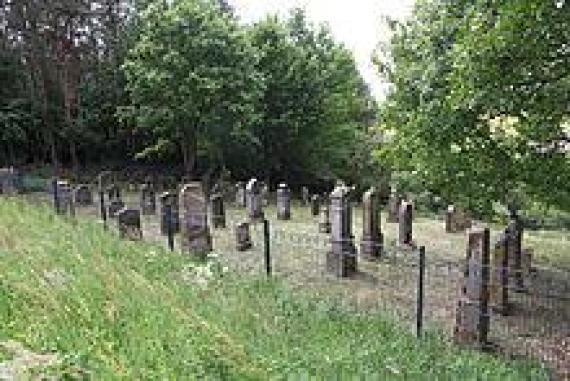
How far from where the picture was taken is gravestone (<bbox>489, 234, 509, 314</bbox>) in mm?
13227

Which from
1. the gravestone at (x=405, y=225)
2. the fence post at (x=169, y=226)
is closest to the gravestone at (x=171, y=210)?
the fence post at (x=169, y=226)

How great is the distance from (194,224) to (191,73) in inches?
616

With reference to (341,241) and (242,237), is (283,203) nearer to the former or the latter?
(242,237)

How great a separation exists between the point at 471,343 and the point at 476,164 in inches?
179

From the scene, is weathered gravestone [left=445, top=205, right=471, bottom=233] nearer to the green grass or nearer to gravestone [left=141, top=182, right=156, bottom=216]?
gravestone [left=141, top=182, right=156, bottom=216]

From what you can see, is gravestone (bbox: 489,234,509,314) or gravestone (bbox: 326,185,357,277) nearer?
gravestone (bbox: 489,234,509,314)

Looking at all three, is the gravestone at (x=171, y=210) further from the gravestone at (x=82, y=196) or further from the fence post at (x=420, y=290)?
the fence post at (x=420, y=290)

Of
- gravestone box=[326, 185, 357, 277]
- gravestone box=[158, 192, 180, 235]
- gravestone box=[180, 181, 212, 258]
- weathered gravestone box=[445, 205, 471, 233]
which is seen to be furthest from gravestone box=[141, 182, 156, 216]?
gravestone box=[326, 185, 357, 277]

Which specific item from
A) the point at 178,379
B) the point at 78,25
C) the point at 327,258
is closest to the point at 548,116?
the point at 327,258

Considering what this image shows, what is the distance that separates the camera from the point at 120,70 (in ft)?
118

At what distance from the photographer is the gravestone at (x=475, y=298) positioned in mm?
11453

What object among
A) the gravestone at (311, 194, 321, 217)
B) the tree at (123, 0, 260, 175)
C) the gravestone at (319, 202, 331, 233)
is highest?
the tree at (123, 0, 260, 175)

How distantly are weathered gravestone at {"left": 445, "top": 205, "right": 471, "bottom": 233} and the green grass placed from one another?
1230 centimetres

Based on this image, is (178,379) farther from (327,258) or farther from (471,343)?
(327,258)
